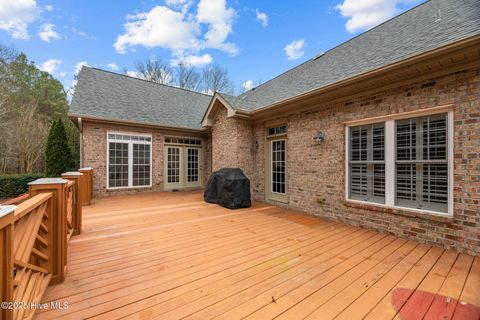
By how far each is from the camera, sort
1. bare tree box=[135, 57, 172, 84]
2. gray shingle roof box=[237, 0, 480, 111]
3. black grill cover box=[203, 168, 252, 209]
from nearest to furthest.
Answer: gray shingle roof box=[237, 0, 480, 111], black grill cover box=[203, 168, 252, 209], bare tree box=[135, 57, 172, 84]

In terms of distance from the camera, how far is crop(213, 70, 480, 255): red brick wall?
3.16 m

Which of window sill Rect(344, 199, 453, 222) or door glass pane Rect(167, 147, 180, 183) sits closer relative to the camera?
window sill Rect(344, 199, 453, 222)

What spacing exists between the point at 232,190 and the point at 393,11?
8755 millimetres

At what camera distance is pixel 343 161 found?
4.72 meters

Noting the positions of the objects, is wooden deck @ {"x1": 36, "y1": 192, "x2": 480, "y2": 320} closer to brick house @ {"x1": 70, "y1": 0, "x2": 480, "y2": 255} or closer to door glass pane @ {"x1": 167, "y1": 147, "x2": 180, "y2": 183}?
brick house @ {"x1": 70, "y1": 0, "x2": 480, "y2": 255}

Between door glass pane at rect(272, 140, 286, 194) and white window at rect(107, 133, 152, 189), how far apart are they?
544 centimetres

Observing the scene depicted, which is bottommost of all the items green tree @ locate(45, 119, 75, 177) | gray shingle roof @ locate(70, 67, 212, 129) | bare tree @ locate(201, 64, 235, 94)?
green tree @ locate(45, 119, 75, 177)

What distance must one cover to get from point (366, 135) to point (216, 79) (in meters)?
19.2

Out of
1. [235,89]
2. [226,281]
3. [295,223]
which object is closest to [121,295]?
[226,281]

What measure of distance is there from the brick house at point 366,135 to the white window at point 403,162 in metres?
0.02

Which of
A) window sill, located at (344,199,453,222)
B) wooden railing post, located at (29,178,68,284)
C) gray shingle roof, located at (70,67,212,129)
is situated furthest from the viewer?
gray shingle roof, located at (70,67,212,129)

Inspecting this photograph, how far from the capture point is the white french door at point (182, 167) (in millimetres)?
9609

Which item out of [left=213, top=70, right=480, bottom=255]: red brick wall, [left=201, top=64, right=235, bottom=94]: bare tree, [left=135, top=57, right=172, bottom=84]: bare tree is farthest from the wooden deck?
[left=135, top=57, right=172, bottom=84]: bare tree

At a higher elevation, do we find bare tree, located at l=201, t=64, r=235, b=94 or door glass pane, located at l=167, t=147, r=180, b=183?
bare tree, located at l=201, t=64, r=235, b=94
